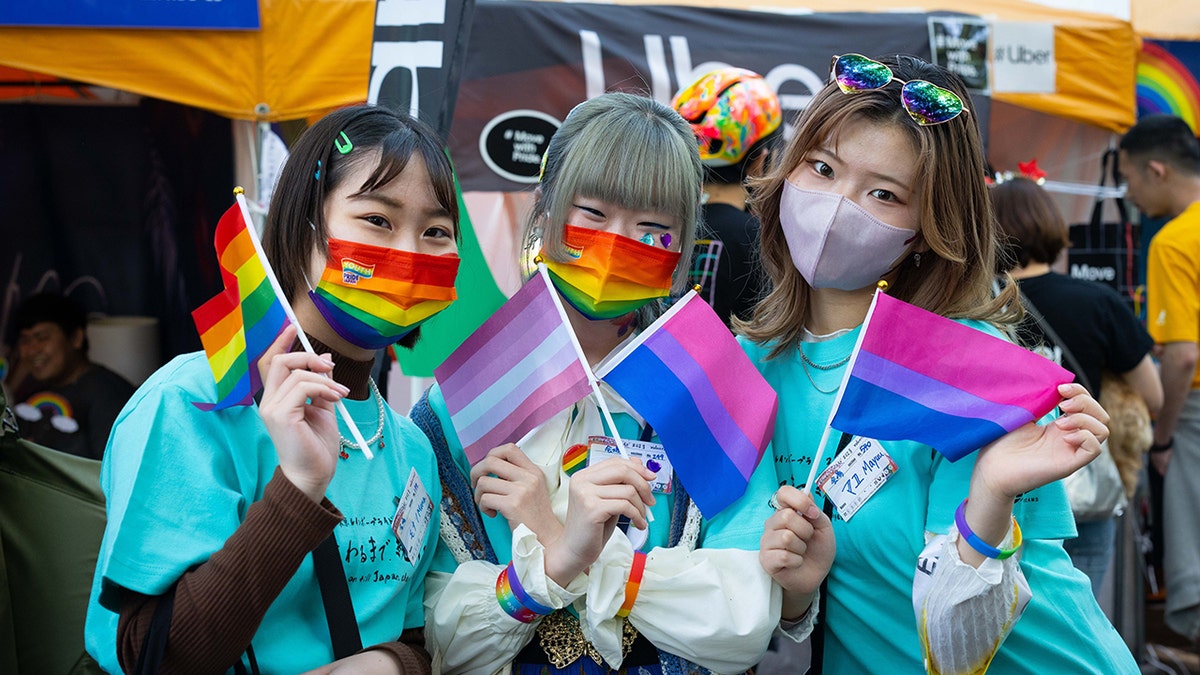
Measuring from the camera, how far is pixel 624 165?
2254 millimetres

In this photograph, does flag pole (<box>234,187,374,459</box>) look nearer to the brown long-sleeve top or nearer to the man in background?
the brown long-sleeve top

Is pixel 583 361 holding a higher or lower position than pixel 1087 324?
higher

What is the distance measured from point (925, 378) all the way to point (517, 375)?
2.66 feet

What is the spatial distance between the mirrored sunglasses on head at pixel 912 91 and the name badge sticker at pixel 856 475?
67 cm

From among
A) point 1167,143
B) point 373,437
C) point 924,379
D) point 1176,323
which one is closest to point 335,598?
point 373,437

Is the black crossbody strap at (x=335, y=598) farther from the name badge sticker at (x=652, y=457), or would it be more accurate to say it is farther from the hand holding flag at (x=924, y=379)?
the hand holding flag at (x=924, y=379)

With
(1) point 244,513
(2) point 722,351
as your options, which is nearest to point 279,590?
(1) point 244,513

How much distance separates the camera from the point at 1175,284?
569 cm

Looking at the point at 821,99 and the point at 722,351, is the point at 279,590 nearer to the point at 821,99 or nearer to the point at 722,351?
the point at 722,351

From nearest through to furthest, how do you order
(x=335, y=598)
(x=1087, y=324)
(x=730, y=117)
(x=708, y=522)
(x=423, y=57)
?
1. (x=335, y=598)
2. (x=708, y=522)
3. (x=423, y=57)
4. (x=730, y=117)
5. (x=1087, y=324)

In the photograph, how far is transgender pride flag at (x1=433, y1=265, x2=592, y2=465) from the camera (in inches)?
86.8

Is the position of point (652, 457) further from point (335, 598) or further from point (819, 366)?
point (335, 598)

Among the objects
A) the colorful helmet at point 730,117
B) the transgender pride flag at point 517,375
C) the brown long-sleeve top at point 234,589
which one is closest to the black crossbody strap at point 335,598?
the brown long-sleeve top at point 234,589

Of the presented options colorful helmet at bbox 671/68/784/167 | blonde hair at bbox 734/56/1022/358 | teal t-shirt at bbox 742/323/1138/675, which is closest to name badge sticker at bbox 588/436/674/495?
teal t-shirt at bbox 742/323/1138/675
